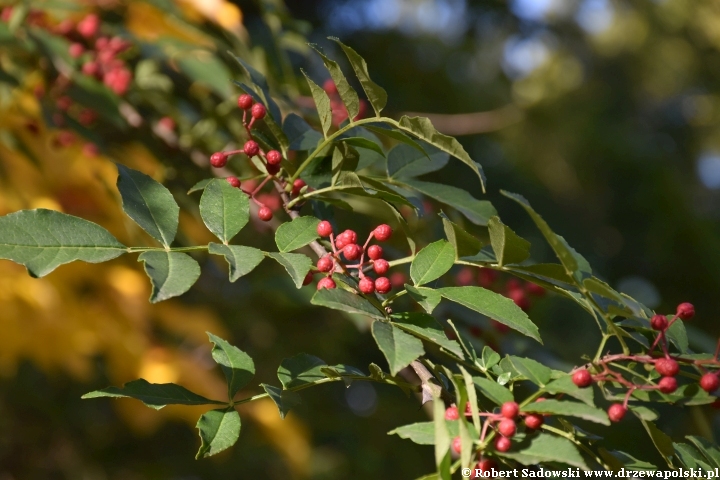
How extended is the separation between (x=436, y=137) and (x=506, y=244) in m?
0.09

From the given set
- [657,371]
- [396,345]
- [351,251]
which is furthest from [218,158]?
[657,371]

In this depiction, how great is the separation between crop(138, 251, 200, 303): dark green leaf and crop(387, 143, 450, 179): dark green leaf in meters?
0.23

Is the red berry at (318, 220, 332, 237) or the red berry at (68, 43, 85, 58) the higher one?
the red berry at (318, 220, 332, 237)

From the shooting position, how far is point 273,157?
0.53 m

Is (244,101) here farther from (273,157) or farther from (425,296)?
(425,296)

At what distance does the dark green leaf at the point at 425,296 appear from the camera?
0.43 meters

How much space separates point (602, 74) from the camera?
6.37m

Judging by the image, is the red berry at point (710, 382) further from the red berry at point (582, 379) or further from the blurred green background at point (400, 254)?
the blurred green background at point (400, 254)

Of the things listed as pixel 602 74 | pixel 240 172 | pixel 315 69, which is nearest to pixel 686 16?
pixel 602 74

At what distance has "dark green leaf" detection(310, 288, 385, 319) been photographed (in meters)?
0.37

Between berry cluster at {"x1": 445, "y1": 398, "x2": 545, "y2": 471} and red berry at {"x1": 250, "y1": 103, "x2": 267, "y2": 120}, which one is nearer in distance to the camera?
berry cluster at {"x1": 445, "y1": 398, "x2": 545, "y2": 471}

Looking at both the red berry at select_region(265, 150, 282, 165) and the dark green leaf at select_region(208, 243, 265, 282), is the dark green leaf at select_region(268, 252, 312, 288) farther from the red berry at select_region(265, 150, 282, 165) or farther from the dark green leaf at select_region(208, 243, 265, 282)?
the red berry at select_region(265, 150, 282, 165)

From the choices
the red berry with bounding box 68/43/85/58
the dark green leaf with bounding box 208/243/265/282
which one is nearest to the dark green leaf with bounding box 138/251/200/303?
the dark green leaf with bounding box 208/243/265/282

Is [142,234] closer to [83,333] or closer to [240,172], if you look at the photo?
[240,172]
